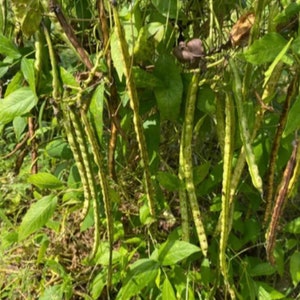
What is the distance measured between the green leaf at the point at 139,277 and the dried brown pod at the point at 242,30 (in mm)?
512

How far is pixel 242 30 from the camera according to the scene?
1.03m

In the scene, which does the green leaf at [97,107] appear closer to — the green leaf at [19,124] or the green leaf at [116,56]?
the green leaf at [116,56]

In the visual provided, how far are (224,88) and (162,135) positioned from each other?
46 cm

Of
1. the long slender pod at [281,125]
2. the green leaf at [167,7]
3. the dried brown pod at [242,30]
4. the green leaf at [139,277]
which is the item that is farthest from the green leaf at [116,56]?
the green leaf at [139,277]

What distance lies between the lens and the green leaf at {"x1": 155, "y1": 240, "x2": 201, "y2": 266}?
119cm

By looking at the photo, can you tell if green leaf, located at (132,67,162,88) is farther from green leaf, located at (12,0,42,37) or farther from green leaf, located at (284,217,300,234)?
green leaf, located at (284,217,300,234)

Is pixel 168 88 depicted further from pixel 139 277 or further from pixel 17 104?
pixel 139 277

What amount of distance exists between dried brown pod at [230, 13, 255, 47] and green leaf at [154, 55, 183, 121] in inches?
5.3

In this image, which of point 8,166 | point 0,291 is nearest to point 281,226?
point 0,291

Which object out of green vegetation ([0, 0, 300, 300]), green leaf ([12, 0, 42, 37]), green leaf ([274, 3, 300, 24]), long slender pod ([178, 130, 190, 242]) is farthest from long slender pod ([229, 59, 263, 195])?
green leaf ([12, 0, 42, 37])

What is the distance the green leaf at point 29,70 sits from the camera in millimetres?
1085

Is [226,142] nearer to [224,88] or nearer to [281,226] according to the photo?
[224,88]

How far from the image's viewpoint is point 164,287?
48.2 inches

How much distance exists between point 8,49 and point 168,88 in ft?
1.09
